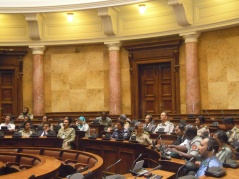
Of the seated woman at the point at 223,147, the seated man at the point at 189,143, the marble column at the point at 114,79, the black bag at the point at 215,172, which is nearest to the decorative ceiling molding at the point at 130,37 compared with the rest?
the marble column at the point at 114,79

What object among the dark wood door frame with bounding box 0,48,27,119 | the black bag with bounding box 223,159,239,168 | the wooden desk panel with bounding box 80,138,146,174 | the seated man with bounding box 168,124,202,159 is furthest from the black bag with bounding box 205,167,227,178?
the dark wood door frame with bounding box 0,48,27,119

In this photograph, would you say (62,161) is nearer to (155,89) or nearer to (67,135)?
(67,135)

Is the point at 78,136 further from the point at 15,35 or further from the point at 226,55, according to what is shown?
the point at 15,35

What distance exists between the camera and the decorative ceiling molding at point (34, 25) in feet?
41.8

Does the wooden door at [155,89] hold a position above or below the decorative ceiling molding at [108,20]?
below

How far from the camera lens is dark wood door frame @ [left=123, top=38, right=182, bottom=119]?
39.7 ft

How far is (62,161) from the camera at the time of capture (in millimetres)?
6785

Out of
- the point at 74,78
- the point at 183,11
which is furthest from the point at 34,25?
the point at 183,11

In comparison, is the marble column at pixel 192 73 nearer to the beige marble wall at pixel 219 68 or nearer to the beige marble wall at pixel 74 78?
the beige marble wall at pixel 219 68

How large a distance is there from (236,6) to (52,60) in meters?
6.97

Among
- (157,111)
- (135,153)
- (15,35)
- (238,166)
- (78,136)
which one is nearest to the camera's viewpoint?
(238,166)

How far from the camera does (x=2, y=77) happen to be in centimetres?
1379

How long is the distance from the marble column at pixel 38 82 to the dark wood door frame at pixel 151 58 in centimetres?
320

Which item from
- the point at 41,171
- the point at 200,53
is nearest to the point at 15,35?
the point at 200,53
